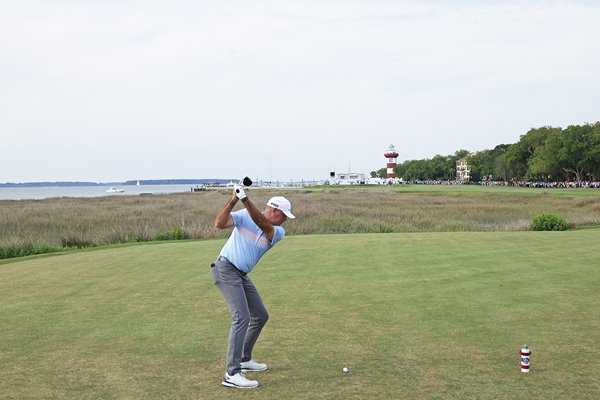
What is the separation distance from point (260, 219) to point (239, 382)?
1683mm

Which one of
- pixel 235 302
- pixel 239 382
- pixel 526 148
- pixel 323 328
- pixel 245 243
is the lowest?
pixel 323 328

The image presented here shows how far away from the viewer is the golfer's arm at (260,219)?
241 inches

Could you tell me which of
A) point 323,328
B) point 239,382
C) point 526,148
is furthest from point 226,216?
point 526,148

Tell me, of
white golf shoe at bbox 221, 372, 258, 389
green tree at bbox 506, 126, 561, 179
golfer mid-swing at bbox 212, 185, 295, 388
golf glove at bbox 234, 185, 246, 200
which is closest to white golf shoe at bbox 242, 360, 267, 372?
golfer mid-swing at bbox 212, 185, 295, 388

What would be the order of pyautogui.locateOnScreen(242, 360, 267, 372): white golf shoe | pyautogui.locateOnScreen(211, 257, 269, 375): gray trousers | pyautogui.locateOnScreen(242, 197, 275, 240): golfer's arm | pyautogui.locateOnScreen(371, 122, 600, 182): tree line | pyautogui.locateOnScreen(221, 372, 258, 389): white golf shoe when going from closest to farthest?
pyautogui.locateOnScreen(242, 197, 275, 240): golfer's arm < pyautogui.locateOnScreen(221, 372, 258, 389): white golf shoe < pyautogui.locateOnScreen(211, 257, 269, 375): gray trousers < pyautogui.locateOnScreen(242, 360, 267, 372): white golf shoe < pyautogui.locateOnScreen(371, 122, 600, 182): tree line

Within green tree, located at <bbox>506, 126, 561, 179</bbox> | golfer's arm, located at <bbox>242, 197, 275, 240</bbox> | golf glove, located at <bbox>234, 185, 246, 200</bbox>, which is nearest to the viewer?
golf glove, located at <bbox>234, 185, 246, 200</bbox>

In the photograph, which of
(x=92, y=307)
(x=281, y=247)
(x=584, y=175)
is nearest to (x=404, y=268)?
(x=281, y=247)

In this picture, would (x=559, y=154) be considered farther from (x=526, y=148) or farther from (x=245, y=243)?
(x=245, y=243)

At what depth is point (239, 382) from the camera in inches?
247

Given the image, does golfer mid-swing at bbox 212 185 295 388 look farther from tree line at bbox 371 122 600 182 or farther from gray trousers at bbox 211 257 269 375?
tree line at bbox 371 122 600 182

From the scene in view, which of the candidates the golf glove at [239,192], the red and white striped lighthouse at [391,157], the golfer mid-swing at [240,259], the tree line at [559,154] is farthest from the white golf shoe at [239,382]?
the red and white striped lighthouse at [391,157]

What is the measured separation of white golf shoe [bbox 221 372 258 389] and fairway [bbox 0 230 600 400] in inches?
3.5

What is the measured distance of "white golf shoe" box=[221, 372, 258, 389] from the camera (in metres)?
6.27

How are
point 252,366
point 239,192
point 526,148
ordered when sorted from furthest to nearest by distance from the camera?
point 526,148
point 252,366
point 239,192
